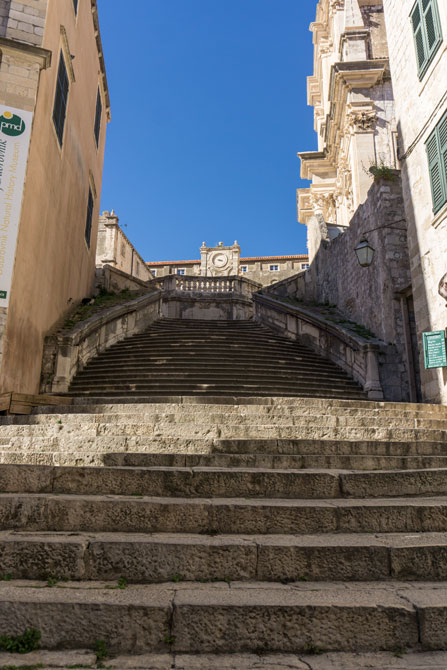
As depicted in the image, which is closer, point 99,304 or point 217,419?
point 217,419

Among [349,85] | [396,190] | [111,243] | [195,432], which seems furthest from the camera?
[111,243]

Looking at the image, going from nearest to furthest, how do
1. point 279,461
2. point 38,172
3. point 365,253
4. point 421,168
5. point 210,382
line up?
point 279,461 → point 38,172 → point 421,168 → point 210,382 → point 365,253

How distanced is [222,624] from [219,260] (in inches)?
1520

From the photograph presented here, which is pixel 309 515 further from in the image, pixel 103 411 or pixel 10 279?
pixel 10 279

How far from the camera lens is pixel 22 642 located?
264 centimetres

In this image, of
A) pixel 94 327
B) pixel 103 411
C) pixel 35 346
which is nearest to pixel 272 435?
Result: pixel 103 411

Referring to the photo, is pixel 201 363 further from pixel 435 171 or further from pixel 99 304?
pixel 435 171

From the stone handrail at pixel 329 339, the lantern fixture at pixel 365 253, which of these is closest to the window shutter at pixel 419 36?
the lantern fixture at pixel 365 253

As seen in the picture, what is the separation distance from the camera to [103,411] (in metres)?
7.29

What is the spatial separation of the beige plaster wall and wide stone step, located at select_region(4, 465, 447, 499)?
224 inches

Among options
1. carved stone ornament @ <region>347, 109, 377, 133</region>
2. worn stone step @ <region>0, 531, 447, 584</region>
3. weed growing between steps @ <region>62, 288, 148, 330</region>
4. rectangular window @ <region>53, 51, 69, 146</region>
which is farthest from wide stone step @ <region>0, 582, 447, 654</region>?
carved stone ornament @ <region>347, 109, 377, 133</region>

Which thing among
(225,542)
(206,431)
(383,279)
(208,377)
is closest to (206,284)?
(383,279)

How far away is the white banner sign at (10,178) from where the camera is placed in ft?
28.0

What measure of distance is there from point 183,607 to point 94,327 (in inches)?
447
